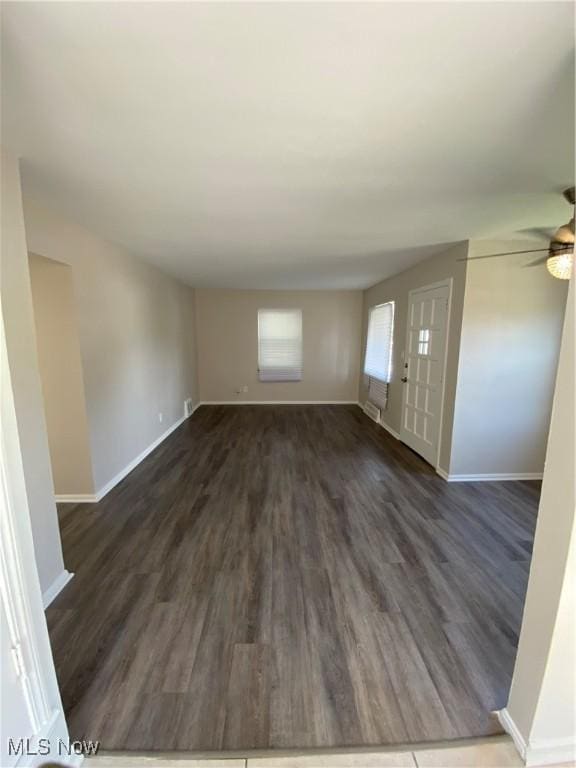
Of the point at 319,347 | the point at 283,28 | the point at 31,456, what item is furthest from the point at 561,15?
the point at 319,347

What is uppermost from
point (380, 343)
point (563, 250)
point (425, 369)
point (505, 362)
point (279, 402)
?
point (563, 250)

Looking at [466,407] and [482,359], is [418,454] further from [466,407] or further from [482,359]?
[482,359]

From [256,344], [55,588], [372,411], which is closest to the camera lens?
[55,588]

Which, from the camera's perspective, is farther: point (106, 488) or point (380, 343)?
point (380, 343)

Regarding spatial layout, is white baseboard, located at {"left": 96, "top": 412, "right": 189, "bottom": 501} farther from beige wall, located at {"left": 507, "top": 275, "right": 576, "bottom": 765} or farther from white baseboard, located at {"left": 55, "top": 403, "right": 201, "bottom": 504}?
beige wall, located at {"left": 507, "top": 275, "right": 576, "bottom": 765}

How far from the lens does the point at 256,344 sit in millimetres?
6387

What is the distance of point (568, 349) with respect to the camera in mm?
968

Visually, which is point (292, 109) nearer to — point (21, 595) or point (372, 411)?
point (21, 595)

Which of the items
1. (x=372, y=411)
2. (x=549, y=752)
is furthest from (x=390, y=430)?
(x=549, y=752)

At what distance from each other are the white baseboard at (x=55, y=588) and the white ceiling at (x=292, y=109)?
2.36m

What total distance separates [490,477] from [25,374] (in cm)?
407

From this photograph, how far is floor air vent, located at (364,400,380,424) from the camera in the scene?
17.4 feet

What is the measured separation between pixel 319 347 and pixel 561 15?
5582 mm

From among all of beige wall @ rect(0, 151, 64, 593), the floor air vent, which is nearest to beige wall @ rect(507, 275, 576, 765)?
beige wall @ rect(0, 151, 64, 593)
